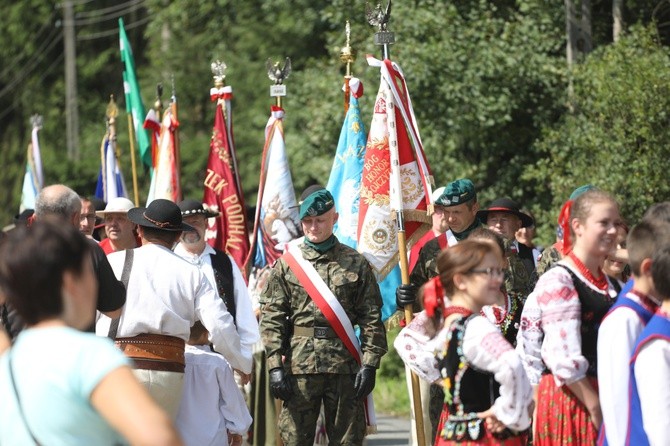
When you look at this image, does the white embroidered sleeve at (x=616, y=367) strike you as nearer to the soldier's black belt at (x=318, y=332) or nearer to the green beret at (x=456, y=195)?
the soldier's black belt at (x=318, y=332)

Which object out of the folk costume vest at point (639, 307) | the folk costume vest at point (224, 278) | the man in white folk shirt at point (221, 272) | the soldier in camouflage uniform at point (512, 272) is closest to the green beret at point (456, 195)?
the soldier in camouflage uniform at point (512, 272)

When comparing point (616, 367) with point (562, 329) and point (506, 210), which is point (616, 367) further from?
point (506, 210)

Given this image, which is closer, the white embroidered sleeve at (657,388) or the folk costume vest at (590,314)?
the white embroidered sleeve at (657,388)

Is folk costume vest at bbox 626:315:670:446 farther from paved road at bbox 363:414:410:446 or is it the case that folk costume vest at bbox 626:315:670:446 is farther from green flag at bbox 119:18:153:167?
green flag at bbox 119:18:153:167

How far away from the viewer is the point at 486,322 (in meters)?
5.51

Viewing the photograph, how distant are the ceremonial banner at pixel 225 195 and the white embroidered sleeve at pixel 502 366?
6.66 metres

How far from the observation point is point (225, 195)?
12.5m

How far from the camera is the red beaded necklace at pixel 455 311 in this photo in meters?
5.57

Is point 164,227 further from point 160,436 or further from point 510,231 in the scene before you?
point 160,436

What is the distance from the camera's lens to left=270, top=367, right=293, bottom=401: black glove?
27.8 feet

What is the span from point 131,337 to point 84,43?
100ft

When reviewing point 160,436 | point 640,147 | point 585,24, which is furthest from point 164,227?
point 585,24

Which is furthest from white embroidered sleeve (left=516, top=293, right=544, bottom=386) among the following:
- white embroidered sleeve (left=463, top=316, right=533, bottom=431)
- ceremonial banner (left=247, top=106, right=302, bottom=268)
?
ceremonial banner (left=247, top=106, right=302, bottom=268)

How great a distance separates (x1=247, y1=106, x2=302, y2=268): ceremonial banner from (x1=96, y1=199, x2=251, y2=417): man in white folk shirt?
3464 mm
